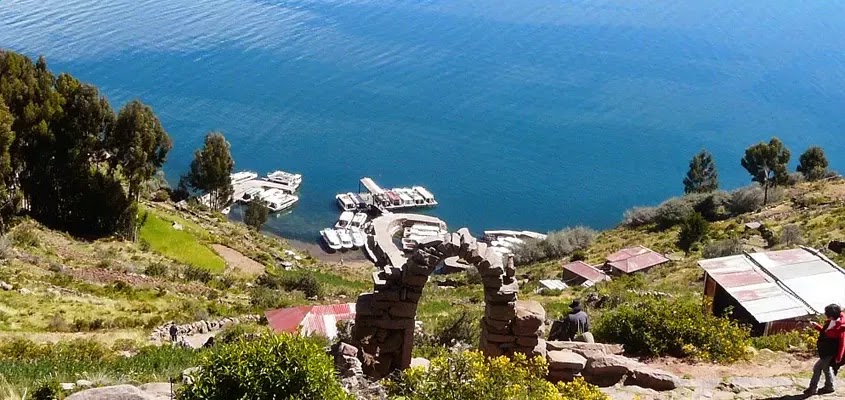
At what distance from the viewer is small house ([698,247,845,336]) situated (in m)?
16.7

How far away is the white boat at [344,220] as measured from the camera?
63.4 metres

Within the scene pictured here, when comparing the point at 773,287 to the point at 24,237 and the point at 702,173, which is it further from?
the point at 702,173

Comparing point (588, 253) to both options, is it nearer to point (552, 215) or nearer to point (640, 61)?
point (552, 215)

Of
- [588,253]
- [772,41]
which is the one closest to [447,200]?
[588,253]

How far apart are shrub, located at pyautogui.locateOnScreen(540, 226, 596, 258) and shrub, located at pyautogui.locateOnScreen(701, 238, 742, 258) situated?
13999mm

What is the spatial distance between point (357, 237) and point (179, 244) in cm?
2438

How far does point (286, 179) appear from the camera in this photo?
69.6 meters

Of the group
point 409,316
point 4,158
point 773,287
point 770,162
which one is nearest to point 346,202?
point 770,162

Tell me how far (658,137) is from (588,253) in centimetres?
4225

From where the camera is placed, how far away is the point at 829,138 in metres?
82.9

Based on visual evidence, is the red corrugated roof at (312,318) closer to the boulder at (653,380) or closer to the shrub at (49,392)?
the boulder at (653,380)

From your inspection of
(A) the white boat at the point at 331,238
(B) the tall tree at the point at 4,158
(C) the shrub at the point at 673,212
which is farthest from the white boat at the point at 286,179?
(B) the tall tree at the point at 4,158

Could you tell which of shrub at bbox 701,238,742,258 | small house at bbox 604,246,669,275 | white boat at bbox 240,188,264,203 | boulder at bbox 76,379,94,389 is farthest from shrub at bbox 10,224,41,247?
white boat at bbox 240,188,264,203

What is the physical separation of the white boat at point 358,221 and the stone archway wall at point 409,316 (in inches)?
1939
